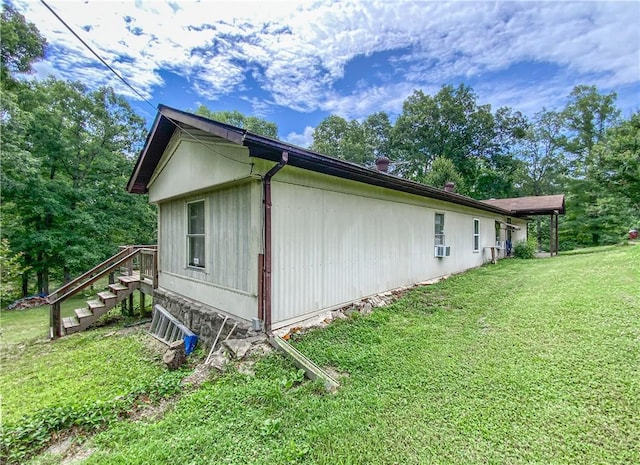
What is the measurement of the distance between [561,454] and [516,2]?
9.95 meters

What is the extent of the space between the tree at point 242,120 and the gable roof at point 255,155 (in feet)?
62.9

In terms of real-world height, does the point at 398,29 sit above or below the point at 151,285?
above

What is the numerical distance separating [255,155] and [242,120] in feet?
85.1

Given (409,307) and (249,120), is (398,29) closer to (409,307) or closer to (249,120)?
(409,307)

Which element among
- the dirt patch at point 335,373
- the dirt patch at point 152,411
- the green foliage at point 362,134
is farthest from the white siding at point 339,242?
the green foliage at point 362,134

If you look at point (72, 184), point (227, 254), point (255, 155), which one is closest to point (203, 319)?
point (227, 254)

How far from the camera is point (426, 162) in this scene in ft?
97.8

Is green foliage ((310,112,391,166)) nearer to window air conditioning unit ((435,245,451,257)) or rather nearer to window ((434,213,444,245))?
window ((434,213,444,245))

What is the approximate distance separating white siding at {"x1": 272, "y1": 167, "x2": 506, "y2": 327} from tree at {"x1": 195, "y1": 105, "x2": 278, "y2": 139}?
69.9ft

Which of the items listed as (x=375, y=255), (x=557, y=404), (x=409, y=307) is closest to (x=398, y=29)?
(x=375, y=255)

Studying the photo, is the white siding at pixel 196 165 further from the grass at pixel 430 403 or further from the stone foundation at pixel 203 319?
the grass at pixel 430 403

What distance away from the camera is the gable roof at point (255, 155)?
3.76m

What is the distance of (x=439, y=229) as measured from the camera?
8945 mm

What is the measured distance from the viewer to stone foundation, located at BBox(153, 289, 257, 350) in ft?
14.7
